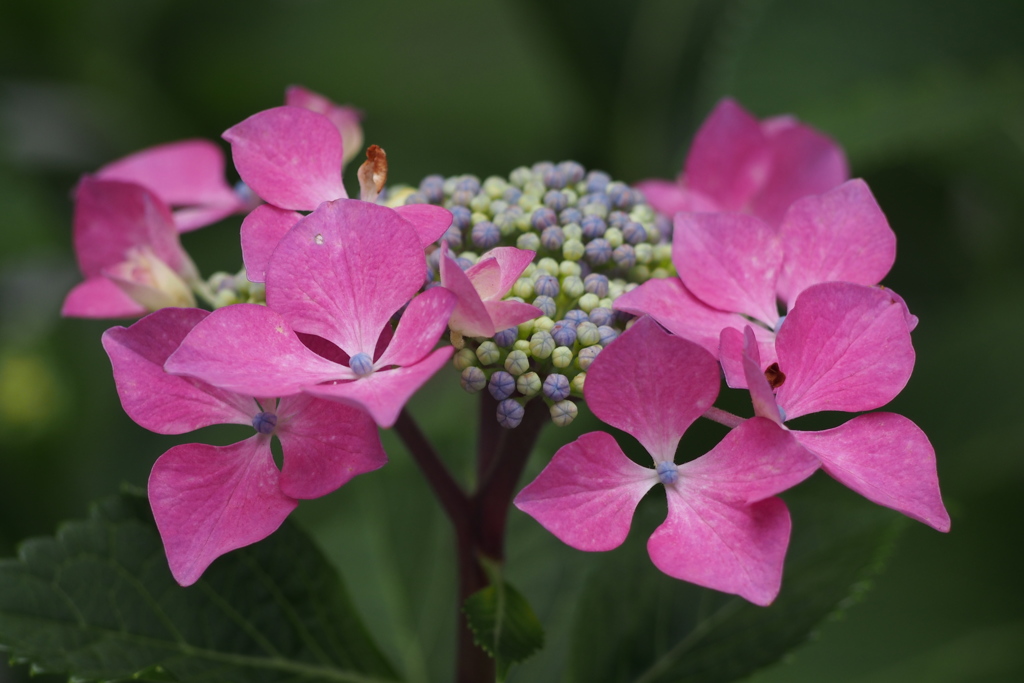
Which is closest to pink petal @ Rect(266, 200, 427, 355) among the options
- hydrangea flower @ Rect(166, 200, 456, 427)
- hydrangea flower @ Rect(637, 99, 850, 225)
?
hydrangea flower @ Rect(166, 200, 456, 427)

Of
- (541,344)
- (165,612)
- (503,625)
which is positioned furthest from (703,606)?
(165,612)

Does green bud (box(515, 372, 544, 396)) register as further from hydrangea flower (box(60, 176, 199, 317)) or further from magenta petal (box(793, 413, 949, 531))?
hydrangea flower (box(60, 176, 199, 317))

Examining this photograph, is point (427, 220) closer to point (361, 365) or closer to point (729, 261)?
point (361, 365)

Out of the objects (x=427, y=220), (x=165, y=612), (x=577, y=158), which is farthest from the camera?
(x=577, y=158)

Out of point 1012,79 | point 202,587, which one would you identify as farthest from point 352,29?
point 202,587

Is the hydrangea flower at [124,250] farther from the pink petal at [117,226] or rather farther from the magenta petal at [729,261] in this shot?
the magenta petal at [729,261]

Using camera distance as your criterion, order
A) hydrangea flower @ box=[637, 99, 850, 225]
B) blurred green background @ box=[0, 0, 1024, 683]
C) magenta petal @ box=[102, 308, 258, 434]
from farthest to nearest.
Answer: blurred green background @ box=[0, 0, 1024, 683], hydrangea flower @ box=[637, 99, 850, 225], magenta petal @ box=[102, 308, 258, 434]
